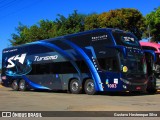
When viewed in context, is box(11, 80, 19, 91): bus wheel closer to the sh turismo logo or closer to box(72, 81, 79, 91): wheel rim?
the sh turismo logo

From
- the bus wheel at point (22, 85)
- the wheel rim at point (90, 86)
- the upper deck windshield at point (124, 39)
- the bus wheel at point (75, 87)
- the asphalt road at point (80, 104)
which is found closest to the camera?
the asphalt road at point (80, 104)

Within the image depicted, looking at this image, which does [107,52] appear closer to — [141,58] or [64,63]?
[141,58]

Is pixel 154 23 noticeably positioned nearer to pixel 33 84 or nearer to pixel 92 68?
pixel 33 84

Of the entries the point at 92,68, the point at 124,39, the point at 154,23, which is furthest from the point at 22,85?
the point at 154,23

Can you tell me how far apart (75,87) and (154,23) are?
20.4 metres

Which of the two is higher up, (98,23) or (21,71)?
(98,23)

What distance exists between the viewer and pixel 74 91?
89.4ft

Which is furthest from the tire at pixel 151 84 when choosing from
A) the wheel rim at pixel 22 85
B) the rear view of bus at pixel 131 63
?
the wheel rim at pixel 22 85

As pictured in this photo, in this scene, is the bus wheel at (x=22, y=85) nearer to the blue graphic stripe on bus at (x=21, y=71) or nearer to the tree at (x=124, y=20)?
the blue graphic stripe on bus at (x=21, y=71)

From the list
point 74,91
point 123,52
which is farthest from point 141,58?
point 74,91

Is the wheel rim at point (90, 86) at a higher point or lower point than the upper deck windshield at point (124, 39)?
lower

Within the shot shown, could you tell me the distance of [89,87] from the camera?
85.6 ft

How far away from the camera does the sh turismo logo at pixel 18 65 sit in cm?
3203

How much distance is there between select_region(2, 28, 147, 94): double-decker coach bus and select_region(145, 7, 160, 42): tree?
17622 mm
